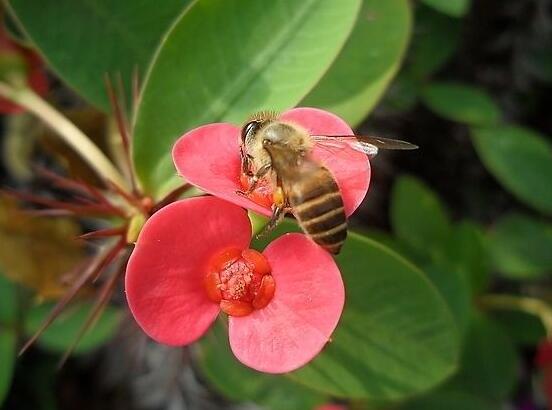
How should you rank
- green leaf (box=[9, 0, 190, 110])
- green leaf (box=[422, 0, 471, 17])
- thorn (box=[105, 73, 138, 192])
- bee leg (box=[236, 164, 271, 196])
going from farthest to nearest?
green leaf (box=[422, 0, 471, 17]), green leaf (box=[9, 0, 190, 110]), thorn (box=[105, 73, 138, 192]), bee leg (box=[236, 164, 271, 196])

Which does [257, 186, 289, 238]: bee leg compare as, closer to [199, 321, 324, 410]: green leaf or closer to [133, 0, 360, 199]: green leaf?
[133, 0, 360, 199]: green leaf

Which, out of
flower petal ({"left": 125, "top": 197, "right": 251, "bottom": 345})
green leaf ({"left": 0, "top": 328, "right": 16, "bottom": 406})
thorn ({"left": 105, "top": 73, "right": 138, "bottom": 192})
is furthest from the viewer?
green leaf ({"left": 0, "top": 328, "right": 16, "bottom": 406})

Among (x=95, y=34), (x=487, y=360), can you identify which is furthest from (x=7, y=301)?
(x=487, y=360)

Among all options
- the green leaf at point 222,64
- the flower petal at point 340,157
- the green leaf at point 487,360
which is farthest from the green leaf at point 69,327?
the flower petal at point 340,157

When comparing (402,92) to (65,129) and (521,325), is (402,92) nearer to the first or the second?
(521,325)

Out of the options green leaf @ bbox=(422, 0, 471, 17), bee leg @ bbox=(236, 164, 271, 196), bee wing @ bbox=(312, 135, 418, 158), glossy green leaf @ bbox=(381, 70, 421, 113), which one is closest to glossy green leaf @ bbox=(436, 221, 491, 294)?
glossy green leaf @ bbox=(381, 70, 421, 113)

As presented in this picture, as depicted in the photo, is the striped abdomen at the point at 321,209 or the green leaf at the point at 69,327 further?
the green leaf at the point at 69,327

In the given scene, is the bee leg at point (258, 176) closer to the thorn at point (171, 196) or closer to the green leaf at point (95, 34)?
the thorn at point (171, 196)
